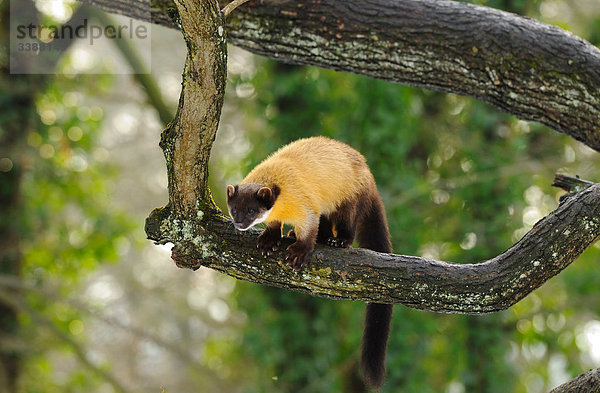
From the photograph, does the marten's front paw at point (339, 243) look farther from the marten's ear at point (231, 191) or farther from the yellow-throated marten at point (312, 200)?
the marten's ear at point (231, 191)

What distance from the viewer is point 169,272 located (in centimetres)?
1853

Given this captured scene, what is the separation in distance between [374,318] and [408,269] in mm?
1114

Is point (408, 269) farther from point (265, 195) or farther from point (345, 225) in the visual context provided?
point (265, 195)

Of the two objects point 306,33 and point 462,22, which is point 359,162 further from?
point 462,22

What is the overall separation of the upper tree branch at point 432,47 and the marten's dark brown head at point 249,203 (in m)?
1.27

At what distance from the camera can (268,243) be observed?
421 cm

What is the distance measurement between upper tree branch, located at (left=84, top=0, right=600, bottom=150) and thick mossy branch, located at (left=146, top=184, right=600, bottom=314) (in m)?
1.34

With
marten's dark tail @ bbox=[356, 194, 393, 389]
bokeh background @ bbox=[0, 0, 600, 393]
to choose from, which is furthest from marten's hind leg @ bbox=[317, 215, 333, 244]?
bokeh background @ bbox=[0, 0, 600, 393]

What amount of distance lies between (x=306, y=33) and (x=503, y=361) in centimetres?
729

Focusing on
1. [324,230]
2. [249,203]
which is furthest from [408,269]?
[249,203]

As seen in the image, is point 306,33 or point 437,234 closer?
point 306,33

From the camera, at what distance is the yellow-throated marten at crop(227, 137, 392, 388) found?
171 inches

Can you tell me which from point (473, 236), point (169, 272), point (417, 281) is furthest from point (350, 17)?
point (169, 272)

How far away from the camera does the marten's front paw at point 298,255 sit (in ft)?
13.5
